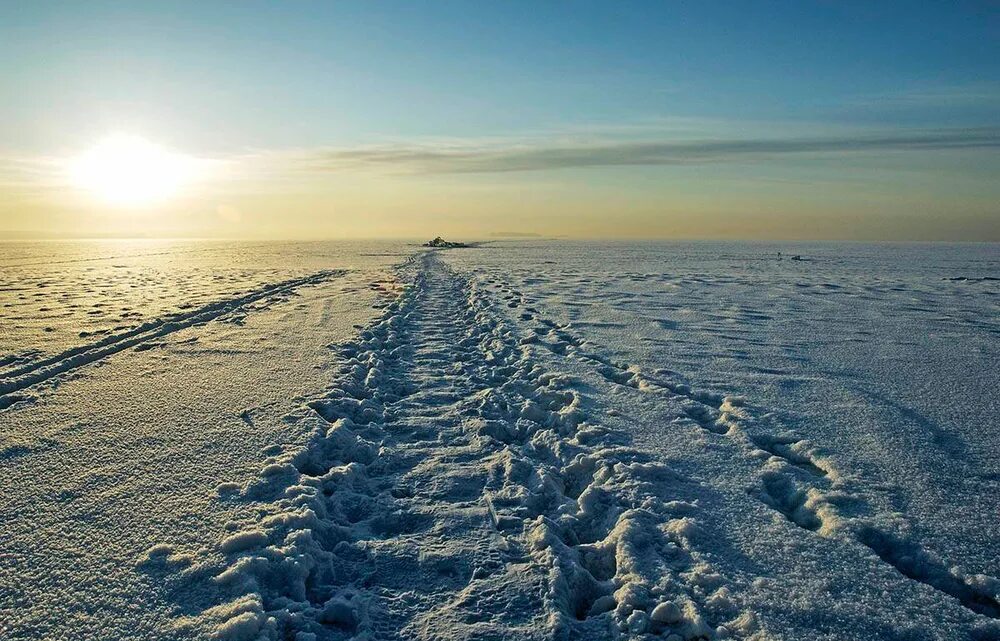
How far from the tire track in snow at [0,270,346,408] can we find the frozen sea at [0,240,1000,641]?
7 cm

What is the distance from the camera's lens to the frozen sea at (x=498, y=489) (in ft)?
9.43

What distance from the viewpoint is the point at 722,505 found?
3.95 metres

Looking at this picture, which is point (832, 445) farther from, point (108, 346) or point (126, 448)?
point (108, 346)

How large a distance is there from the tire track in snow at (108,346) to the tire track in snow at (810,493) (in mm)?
6770

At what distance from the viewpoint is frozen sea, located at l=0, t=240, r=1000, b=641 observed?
2875 mm

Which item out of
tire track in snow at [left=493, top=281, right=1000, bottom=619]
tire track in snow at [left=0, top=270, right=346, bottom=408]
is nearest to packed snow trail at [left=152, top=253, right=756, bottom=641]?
tire track in snow at [left=493, top=281, right=1000, bottom=619]

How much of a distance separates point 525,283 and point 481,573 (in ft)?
58.1

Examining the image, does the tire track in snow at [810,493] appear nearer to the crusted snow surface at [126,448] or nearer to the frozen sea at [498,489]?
the frozen sea at [498,489]

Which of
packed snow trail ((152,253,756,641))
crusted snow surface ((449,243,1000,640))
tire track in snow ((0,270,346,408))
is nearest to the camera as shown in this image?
packed snow trail ((152,253,756,641))

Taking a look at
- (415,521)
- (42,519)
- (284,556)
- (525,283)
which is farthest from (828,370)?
(525,283)

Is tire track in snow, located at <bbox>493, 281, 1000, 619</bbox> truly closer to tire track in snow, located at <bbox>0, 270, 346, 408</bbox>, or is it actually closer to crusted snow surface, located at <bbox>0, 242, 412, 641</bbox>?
crusted snow surface, located at <bbox>0, 242, 412, 641</bbox>

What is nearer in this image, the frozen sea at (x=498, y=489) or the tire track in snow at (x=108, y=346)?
the frozen sea at (x=498, y=489)

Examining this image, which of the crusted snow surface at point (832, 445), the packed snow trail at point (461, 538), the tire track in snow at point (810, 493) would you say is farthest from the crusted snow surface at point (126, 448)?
the tire track in snow at point (810, 493)

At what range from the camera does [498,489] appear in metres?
4.28
